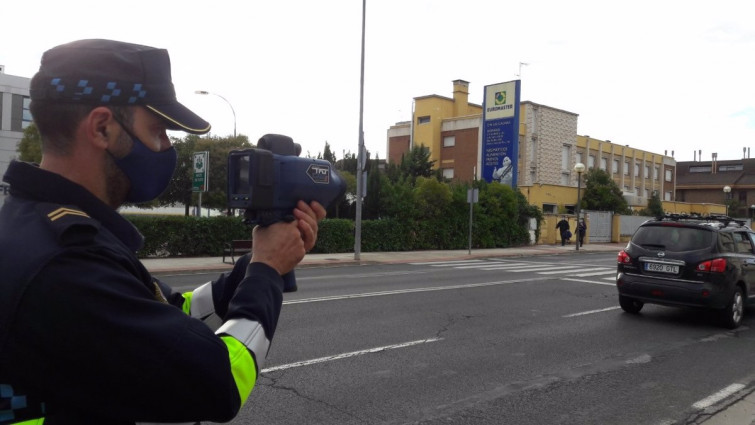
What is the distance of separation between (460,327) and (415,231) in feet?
61.8

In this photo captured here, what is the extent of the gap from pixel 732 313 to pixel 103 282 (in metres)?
10.3

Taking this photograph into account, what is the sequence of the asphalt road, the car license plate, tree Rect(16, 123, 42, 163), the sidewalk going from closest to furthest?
the asphalt road → the car license plate → the sidewalk → tree Rect(16, 123, 42, 163)

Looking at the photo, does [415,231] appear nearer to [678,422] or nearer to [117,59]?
[678,422]

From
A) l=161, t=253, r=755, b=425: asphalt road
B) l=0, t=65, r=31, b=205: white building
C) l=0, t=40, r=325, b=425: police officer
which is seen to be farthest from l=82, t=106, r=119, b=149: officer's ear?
l=0, t=65, r=31, b=205: white building

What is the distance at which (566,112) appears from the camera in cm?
5653

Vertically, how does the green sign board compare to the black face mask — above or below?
above

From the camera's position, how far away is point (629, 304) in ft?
34.8

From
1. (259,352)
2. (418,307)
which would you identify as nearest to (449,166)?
(418,307)

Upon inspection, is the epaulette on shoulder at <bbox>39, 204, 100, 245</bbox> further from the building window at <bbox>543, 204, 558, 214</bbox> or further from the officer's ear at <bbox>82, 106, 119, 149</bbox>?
the building window at <bbox>543, 204, 558, 214</bbox>

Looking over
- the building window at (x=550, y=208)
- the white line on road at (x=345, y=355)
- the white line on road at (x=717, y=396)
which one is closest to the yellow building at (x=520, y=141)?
the building window at (x=550, y=208)

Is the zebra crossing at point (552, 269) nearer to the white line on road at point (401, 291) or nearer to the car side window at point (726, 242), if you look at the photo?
the white line on road at point (401, 291)

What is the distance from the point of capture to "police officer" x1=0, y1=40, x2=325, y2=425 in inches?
52.0

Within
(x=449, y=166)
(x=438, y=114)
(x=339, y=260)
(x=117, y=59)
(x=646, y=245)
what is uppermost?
(x=438, y=114)

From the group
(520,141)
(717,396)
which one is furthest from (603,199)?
(717,396)
